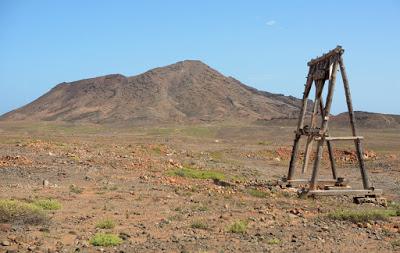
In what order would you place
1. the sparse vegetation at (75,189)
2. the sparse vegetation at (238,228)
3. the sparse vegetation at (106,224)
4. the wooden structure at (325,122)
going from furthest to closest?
the wooden structure at (325,122) < the sparse vegetation at (75,189) < the sparse vegetation at (106,224) < the sparse vegetation at (238,228)

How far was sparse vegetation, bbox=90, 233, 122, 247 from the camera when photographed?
827 centimetres

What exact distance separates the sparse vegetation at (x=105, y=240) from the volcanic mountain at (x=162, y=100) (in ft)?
239

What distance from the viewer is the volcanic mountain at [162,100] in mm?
90294

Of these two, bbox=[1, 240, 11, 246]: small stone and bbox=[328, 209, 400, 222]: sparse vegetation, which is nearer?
bbox=[1, 240, 11, 246]: small stone

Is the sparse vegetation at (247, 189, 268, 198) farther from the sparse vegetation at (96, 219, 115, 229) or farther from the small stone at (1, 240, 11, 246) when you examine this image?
the small stone at (1, 240, 11, 246)

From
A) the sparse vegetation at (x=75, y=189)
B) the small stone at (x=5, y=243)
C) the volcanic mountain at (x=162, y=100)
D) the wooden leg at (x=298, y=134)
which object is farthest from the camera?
the volcanic mountain at (x=162, y=100)

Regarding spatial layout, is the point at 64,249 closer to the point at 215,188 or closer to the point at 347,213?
the point at 347,213

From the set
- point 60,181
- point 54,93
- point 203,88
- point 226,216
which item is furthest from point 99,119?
point 226,216

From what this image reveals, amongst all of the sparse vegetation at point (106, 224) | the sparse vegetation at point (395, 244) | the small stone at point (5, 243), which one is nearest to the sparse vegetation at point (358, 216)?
the sparse vegetation at point (395, 244)

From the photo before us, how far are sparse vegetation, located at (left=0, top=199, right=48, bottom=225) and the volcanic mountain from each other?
234ft

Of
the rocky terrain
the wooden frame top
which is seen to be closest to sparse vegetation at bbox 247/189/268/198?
the rocky terrain

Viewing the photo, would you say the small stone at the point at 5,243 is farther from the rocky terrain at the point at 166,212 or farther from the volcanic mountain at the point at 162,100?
the volcanic mountain at the point at 162,100

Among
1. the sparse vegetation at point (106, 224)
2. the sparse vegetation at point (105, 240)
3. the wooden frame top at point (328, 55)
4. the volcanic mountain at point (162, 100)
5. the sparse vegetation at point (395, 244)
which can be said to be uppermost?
the volcanic mountain at point (162, 100)

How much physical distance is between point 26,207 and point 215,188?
21.6 ft
